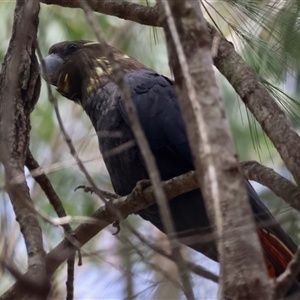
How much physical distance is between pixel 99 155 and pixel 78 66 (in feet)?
2.66

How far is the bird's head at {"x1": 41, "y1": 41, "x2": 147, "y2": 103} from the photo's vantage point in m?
2.75

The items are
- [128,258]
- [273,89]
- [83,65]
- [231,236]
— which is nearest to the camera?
[231,236]

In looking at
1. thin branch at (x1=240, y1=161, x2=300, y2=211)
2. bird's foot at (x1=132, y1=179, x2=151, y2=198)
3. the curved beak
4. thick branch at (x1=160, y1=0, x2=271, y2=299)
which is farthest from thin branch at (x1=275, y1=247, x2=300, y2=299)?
the curved beak

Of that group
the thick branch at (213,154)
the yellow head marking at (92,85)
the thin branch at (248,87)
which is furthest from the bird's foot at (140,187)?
the thick branch at (213,154)

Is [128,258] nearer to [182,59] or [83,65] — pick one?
[182,59]

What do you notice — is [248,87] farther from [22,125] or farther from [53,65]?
[53,65]

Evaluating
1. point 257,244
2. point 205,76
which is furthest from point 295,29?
point 257,244

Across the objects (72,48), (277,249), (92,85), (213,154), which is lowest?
(277,249)

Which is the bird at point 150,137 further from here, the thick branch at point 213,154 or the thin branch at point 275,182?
the thick branch at point 213,154

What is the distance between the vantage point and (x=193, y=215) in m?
2.32

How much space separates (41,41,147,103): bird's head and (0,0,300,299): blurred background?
8.1 inches

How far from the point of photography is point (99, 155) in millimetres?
2131

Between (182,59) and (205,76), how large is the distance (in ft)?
0.27

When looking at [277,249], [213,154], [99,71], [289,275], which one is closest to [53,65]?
[99,71]
